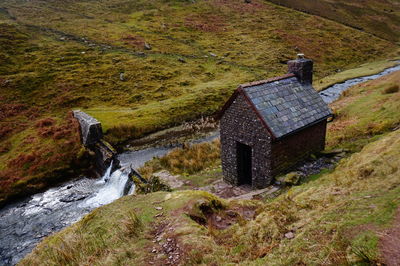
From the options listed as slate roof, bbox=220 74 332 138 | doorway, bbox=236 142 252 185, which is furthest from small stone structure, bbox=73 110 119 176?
slate roof, bbox=220 74 332 138

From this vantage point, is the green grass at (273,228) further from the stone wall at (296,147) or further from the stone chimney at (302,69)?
the stone chimney at (302,69)

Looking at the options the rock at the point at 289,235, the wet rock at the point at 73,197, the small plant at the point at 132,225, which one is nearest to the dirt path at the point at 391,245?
the rock at the point at 289,235

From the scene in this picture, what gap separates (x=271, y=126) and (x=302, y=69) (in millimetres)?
6114

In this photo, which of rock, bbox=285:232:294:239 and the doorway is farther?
the doorway

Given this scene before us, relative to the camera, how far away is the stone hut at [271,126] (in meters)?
16.3

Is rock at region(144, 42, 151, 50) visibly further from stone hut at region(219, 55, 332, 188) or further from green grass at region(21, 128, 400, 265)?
green grass at region(21, 128, 400, 265)

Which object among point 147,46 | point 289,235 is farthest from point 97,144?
point 147,46

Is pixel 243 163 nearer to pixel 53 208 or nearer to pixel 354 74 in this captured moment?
pixel 53 208

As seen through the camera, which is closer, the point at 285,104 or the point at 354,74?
the point at 285,104

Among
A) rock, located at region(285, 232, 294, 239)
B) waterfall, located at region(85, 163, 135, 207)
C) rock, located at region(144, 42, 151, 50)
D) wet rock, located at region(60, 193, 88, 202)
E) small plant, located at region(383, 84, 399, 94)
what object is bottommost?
wet rock, located at region(60, 193, 88, 202)

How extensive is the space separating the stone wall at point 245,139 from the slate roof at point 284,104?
48cm

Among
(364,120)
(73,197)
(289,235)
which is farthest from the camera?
(73,197)

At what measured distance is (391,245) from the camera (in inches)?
246

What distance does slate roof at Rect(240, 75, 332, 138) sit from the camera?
1627 centimetres
